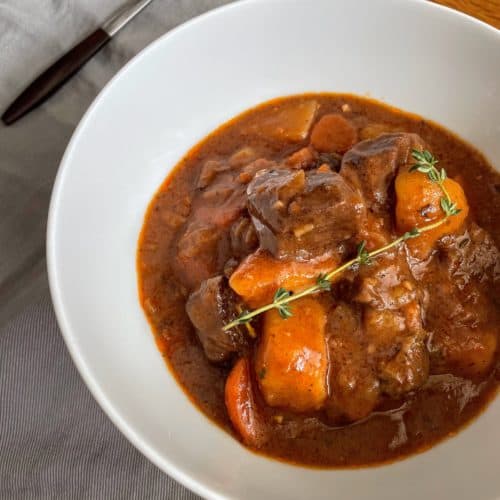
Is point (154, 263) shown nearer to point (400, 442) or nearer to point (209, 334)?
point (209, 334)

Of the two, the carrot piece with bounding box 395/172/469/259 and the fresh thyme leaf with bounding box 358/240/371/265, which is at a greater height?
the fresh thyme leaf with bounding box 358/240/371/265

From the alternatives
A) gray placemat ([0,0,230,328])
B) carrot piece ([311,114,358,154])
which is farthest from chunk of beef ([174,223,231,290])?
gray placemat ([0,0,230,328])

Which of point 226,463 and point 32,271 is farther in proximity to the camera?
point 32,271

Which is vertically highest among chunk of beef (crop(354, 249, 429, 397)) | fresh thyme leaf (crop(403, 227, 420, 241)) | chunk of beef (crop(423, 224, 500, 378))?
fresh thyme leaf (crop(403, 227, 420, 241))

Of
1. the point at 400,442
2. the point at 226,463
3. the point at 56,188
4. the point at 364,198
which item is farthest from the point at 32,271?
the point at 400,442

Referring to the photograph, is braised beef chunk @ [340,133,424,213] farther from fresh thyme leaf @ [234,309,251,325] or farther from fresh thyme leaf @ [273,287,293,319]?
fresh thyme leaf @ [234,309,251,325]

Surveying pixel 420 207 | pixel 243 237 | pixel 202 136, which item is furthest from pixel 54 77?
pixel 420 207

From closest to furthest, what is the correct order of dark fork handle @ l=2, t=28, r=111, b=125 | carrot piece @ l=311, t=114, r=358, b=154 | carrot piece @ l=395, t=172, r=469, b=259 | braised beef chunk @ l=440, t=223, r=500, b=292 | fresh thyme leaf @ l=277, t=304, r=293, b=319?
1. fresh thyme leaf @ l=277, t=304, r=293, b=319
2. carrot piece @ l=395, t=172, r=469, b=259
3. braised beef chunk @ l=440, t=223, r=500, b=292
4. carrot piece @ l=311, t=114, r=358, b=154
5. dark fork handle @ l=2, t=28, r=111, b=125

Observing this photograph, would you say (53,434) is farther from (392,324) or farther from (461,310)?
(461,310)
